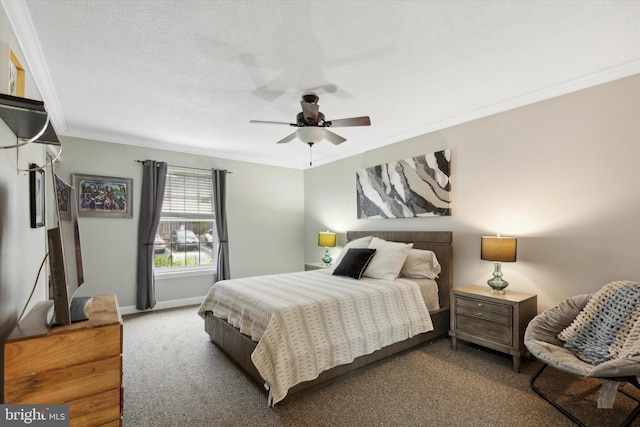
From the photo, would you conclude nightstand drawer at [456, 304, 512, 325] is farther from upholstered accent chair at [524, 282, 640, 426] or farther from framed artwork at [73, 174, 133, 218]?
framed artwork at [73, 174, 133, 218]

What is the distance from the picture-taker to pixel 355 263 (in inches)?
142

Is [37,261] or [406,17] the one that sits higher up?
[406,17]

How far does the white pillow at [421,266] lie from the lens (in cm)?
355

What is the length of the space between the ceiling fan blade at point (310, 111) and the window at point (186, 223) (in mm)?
2968

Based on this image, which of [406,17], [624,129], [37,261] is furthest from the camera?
[624,129]

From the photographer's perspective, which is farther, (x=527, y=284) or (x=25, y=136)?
(x=527, y=284)

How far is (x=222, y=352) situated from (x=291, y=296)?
1082mm

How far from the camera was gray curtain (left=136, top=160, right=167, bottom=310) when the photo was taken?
A: 445cm

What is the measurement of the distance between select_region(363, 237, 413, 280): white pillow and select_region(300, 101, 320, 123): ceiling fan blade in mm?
1739

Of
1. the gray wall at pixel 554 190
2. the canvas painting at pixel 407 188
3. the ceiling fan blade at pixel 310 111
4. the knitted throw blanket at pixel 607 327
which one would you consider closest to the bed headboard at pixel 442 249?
the gray wall at pixel 554 190

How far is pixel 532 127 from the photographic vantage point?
120 inches

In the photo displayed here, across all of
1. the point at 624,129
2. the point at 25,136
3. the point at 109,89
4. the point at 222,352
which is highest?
the point at 109,89

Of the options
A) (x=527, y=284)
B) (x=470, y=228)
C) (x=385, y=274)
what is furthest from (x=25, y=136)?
(x=527, y=284)

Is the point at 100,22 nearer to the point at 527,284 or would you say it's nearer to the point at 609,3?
the point at 609,3
